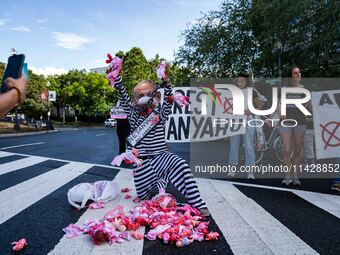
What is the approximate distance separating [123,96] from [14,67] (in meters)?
2.15

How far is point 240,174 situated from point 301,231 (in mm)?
3460

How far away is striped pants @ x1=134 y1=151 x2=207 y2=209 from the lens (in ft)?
12.7

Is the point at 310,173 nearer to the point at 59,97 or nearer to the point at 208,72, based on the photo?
the point at 208,72

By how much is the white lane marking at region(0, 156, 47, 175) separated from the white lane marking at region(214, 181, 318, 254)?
4875 mm

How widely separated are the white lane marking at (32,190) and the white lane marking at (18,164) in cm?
97

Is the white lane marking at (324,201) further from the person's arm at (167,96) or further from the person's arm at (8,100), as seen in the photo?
the person's arm at (8,100)

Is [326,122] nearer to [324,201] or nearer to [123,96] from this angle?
[324,201]

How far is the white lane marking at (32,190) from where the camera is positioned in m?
4.26

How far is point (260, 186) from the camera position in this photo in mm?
5699

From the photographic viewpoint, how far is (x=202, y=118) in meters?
8.11

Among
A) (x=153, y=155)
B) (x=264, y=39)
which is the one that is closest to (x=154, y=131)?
(x=153, y=155)

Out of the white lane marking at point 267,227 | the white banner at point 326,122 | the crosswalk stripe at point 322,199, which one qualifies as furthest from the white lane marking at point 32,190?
the white banner at point 326,122

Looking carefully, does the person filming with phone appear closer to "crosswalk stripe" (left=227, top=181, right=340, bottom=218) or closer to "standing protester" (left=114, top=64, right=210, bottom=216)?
"standing protester" (left=114, top=64, right=210, bottom=216)

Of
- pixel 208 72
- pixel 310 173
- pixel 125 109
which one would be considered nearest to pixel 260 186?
pixel 310 173
